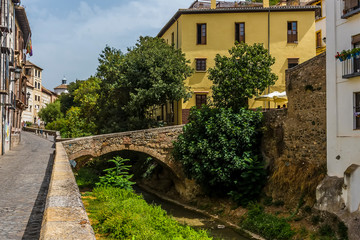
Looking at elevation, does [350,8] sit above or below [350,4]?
below

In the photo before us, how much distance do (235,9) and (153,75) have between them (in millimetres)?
8650

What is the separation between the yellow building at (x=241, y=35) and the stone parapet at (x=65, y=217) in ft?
73.5

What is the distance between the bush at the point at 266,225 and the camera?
16.1 m

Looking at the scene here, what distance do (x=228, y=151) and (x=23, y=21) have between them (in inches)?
882

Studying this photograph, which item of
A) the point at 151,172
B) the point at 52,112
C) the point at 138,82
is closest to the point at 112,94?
the point at 138,82

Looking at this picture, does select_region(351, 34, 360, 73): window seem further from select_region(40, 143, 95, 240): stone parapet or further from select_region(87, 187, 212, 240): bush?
select_region(40, 143, 95, 240): stone parapet

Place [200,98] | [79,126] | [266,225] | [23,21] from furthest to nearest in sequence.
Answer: [79,126], [23,21], [200,98], [266,225]

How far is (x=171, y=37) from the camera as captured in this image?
106ft

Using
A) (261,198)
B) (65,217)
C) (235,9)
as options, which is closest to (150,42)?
(235,9)

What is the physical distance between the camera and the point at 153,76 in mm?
24797

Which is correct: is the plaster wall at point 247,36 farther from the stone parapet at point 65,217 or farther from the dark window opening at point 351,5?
the stone parapet at point 65,217

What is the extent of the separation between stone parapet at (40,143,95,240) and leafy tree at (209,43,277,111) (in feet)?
49.2

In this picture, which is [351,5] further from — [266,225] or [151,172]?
[151,172]

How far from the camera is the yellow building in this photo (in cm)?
2902
